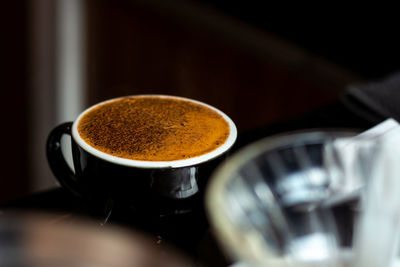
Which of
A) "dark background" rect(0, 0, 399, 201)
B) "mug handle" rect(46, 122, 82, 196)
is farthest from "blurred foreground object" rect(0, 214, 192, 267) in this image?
"dark background" rect(0, 0, 399, 201)

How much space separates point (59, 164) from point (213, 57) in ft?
3.88

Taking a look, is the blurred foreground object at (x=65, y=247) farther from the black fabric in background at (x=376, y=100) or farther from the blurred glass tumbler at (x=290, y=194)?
the black fabric in background at (x=376, y=100)

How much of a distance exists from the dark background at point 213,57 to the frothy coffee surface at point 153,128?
3.17 ft

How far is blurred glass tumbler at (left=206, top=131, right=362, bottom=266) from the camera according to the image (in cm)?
26

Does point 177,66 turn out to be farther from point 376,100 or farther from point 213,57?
point 376,100

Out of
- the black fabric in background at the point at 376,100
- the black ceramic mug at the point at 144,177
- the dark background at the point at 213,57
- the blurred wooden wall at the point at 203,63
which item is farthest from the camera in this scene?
the blurred wooden wall at the point at 203,63

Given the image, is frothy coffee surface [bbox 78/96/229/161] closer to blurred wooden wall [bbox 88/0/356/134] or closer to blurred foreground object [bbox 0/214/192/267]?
blurred foreground object [bbox 0/214/192/267]

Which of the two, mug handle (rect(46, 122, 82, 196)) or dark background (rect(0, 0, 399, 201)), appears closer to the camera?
mug handle (rect(46, 122, 82, 196))

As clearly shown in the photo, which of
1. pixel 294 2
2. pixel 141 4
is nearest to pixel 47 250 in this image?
pixel 294 2

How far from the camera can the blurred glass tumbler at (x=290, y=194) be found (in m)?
0.26

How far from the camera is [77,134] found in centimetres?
35

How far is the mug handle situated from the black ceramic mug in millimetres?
29

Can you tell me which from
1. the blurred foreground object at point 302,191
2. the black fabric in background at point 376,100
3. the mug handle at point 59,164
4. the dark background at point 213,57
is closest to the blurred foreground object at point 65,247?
the blurred foreground object at point 302,191

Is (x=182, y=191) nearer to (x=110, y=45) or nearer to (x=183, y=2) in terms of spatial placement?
(x=183, y=2)
